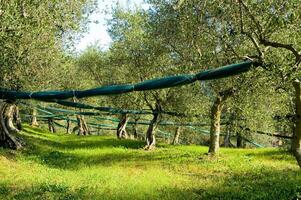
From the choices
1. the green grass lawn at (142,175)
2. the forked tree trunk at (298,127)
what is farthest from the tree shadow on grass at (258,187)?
the forked tree trunk at (298,127)

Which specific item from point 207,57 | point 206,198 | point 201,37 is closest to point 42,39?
point 201,37

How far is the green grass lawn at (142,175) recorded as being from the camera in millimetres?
20328

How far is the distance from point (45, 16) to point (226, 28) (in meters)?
10.7

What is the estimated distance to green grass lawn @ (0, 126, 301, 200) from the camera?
66.7 ft

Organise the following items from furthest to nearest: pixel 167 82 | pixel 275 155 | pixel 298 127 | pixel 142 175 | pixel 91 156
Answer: pixel 275 155, pixel 91 156, pixel 142 175, pixel 167 82, pixel 298 127

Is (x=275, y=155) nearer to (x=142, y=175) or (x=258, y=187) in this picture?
(x=142, y=175)

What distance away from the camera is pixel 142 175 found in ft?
88.0

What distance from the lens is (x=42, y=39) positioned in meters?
29.2

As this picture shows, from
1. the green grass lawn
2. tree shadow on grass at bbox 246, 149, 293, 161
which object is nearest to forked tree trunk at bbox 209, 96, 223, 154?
the green grass lawn

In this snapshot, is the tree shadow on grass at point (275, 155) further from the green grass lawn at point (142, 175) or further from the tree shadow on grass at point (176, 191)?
the tree shadow on grass at point (176, 191)

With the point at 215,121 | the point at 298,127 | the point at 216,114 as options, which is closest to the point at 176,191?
the point at 298,127

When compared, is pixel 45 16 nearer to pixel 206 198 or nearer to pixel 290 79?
pixel 206 198

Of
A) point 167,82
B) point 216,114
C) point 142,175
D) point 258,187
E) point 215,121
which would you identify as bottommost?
point 142,175

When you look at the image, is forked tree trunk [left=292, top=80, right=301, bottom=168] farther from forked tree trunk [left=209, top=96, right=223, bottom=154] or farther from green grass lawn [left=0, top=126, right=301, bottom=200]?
forked tree trunk [left=209, top=96, right=223, bottom=154]
